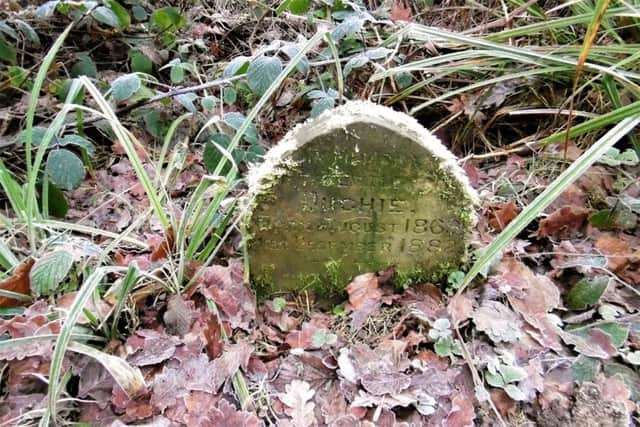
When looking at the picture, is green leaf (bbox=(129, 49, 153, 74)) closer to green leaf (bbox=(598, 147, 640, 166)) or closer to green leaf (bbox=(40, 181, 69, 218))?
green leaf (bbox=(40, 181, 69, 218))

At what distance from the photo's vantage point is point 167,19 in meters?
2.39

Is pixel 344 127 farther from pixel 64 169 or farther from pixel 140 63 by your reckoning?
pixel 140 63

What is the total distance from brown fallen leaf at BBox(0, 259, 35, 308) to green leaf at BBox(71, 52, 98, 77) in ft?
3.95

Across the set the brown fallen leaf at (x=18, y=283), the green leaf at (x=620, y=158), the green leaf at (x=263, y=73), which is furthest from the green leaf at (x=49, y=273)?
the green leaf at (x=620, y=158)

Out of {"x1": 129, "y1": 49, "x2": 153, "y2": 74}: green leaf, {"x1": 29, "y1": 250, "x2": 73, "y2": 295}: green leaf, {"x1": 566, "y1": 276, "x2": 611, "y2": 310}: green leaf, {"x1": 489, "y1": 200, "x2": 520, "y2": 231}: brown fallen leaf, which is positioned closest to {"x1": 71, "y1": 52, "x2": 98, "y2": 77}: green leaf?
{"x1": 129, "y1": 49, "x2": 153, "y2": 74}: green leaf

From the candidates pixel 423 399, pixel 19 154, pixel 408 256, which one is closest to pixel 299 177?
pixel 408 256

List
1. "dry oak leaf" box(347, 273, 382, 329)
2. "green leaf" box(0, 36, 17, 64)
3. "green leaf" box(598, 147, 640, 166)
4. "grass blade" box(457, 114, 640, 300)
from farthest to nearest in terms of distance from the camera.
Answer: "green leaf" box(0, 36, 17, 64) < "green leaf" box(598, 147, 640, 166) < "dry oak leaf" box(347, 273, 382, 329) < "grass blade" box(457, 114, 640, 300)

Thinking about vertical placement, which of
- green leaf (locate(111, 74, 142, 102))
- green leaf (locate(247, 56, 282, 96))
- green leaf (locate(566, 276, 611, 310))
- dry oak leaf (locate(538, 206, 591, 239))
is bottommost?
green leaf (locate(566, 276, 611, 310))

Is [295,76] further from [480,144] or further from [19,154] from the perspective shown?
[19,154]

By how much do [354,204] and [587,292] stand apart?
72cm

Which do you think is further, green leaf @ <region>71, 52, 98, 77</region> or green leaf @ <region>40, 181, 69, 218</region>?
green leaf @ <region>71, 52, 98, 77</region>

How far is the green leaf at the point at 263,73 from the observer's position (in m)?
1.68

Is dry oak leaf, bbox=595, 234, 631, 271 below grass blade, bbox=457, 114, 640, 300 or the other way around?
below

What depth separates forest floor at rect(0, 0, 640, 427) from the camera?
4.07 feet
